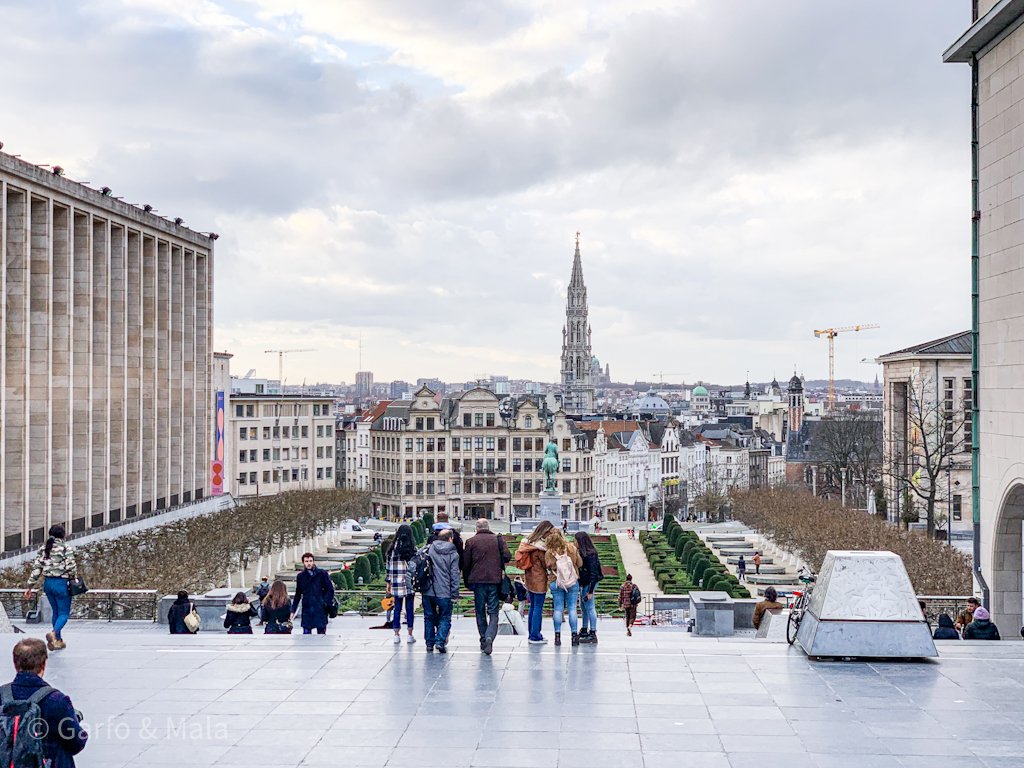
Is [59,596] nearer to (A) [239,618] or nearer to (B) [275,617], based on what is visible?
(A) [239,618]

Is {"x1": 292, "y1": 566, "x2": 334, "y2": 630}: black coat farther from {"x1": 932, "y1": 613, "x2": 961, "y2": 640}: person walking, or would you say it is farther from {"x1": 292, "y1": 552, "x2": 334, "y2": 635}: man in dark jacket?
{"x1": 932, "y1": 613, "x2": 961, "y2": 640}: person walking

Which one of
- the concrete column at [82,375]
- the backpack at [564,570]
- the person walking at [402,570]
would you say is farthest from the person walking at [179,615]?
the concrete column at [82,375]

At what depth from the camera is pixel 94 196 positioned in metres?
65.0

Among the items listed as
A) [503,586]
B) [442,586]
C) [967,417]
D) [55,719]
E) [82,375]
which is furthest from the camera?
[967,417]

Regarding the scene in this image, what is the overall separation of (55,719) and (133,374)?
6596cm

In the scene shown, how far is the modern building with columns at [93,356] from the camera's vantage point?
185 ft

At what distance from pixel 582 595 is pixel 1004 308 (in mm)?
15816

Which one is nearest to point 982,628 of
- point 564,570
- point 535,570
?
point 564,570

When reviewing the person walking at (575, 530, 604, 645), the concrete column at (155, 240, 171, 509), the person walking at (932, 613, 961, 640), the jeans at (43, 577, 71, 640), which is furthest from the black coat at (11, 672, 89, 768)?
the concrete column at (155, 240, 171, 509)

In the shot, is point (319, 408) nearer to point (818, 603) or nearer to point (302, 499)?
Answer: point (302, 499)

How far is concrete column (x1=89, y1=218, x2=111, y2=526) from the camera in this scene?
66500 millimetres

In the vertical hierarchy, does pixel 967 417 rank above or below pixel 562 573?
above

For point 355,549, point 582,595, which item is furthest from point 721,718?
point 355,549

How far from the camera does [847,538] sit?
55656 millimetres
